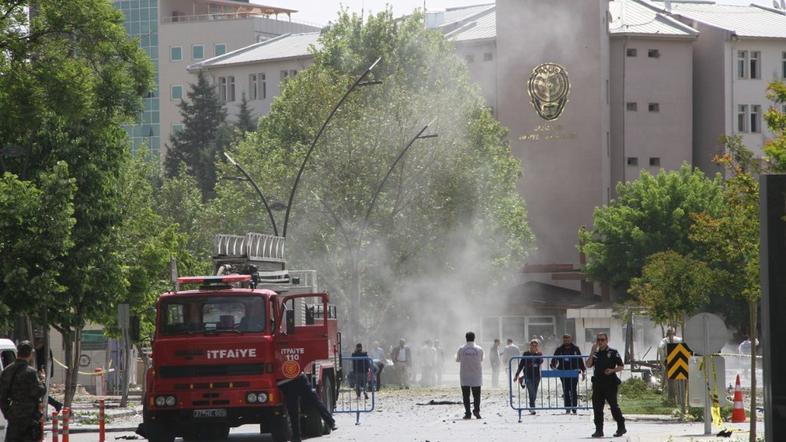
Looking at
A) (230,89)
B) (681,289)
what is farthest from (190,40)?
(681,289)

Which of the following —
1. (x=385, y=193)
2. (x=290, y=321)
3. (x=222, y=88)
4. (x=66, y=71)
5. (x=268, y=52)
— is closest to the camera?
(x=290, y=321)

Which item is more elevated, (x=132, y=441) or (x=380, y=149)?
(x=380, y=149)

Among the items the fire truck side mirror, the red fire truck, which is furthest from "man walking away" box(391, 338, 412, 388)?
the fire truck side mirror

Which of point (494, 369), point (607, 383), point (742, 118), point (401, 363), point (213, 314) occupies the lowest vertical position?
point (494, 369)

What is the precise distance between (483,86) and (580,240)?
11433mm

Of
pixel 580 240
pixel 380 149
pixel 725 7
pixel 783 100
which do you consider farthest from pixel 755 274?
pixel 725 7

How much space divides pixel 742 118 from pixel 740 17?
868 centimetres

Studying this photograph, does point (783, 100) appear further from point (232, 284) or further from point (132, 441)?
point (132, 441)

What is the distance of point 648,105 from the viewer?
9775 centimetres

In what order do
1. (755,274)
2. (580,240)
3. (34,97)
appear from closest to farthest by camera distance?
(755,274) → (34,97) → (580,240)

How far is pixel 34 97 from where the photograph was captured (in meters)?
27.3

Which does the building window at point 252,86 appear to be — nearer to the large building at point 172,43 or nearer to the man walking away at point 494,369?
the large building at point 172,43

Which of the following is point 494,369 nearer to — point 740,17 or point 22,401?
point 22,401

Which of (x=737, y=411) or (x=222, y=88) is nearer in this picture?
(x=737, y=411)
